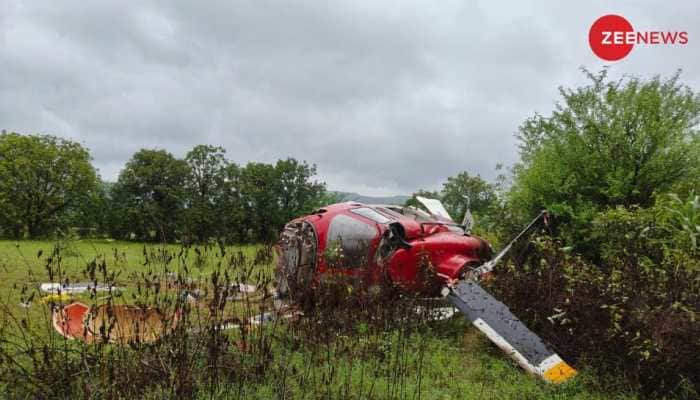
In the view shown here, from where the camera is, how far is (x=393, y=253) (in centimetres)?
728

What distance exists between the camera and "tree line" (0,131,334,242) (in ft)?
103

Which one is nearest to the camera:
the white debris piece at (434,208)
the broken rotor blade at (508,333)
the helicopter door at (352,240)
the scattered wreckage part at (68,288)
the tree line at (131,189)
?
the scattered wreckage part at (68,288)

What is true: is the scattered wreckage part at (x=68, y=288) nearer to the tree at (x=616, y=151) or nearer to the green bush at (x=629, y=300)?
the green bush at (x=629, y=300)

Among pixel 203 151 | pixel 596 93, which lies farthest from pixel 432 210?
pixel 203 151

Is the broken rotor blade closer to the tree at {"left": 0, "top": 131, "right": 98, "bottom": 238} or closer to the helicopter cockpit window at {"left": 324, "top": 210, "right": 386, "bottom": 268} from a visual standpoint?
the helicopter cockpit window at {"left": 324, "top": 210, "right": 386, "bottom": 268}

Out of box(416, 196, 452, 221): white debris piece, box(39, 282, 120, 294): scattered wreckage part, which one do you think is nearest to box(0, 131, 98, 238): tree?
box(39, 282, 120, 294): scattered wreckage part

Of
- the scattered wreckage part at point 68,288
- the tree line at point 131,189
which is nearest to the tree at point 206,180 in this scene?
the tree line at point 131,189

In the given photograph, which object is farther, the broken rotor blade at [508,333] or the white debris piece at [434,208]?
the white debris piece at [434,208]

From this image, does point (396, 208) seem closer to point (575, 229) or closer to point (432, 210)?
point (432, 210)

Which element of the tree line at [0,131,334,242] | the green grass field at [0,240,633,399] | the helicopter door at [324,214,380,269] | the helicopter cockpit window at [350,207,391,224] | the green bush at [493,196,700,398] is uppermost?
A: the tree line at [0,131,334,242]

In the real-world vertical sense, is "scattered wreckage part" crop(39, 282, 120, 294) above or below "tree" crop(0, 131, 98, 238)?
below

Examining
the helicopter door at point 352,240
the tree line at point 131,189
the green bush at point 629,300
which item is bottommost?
the green bush at point 629,300

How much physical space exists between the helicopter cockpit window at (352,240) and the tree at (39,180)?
94.7 ft

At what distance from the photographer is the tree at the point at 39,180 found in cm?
3173
